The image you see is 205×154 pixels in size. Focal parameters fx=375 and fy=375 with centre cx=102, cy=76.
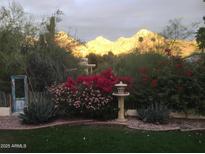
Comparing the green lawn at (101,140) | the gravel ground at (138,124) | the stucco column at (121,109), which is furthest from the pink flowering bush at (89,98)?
the green lawn at (101,140)

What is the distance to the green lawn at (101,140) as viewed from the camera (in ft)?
27.2

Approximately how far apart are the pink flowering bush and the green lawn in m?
1.07

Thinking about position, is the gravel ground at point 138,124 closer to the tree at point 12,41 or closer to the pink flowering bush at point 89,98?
the pink flowering bush at point 89,98

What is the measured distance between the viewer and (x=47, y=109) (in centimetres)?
1167

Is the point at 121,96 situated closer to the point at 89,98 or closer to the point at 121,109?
the point at 121,109

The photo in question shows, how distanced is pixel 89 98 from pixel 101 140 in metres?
2.89

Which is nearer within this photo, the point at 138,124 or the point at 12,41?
the point at 138,124

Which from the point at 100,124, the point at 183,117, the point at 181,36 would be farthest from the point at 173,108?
the point at 181,36

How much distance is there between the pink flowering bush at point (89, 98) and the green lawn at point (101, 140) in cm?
107

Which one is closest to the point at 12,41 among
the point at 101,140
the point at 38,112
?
the point at 38,112

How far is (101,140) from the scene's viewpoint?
9000 millimetres

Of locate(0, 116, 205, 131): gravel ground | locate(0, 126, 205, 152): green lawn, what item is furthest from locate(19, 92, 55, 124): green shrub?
locate(0, 126, 205, 152): green lawn

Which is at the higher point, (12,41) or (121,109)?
(12,41)

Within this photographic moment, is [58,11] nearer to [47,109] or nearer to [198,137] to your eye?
[47,109]
